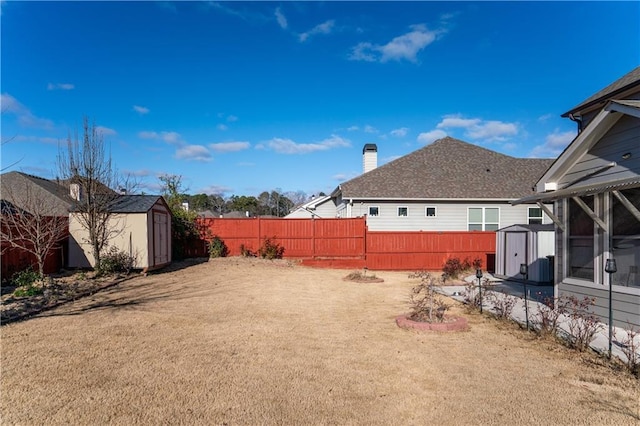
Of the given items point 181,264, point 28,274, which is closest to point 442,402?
point 28,274

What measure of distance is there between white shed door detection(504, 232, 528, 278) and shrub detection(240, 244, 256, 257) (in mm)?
10183

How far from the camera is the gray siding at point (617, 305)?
6062 mm

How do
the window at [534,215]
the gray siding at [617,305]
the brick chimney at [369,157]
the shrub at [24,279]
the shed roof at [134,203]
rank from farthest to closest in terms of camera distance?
the brick chimney at [369,157], the window at [534,215], the shed roof at [134,203], the shrub at [24,279], the gray siding at [617,305]

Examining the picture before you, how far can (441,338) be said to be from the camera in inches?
235

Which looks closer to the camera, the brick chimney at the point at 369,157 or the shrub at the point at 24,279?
the shrub at the point at 24,279

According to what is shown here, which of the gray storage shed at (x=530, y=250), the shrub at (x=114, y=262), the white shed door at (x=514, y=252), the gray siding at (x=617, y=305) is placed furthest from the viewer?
the shrub at (x=114, y=262)

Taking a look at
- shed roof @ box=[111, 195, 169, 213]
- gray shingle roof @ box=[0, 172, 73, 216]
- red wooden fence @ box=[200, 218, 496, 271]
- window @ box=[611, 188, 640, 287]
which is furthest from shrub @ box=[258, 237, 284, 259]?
gray shingle roof @ box=[0, 172, 73, 216]

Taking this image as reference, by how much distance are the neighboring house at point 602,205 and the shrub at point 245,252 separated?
12.0 meters

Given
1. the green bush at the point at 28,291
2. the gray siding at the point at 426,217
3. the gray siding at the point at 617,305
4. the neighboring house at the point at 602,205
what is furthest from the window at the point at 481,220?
the green bush at the point at 28,291

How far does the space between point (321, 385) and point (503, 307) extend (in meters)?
5.11

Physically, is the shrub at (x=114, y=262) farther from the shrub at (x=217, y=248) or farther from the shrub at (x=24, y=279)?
the shrub at (x=217, y=248)

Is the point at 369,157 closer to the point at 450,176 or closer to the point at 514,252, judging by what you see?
the point at 450,176

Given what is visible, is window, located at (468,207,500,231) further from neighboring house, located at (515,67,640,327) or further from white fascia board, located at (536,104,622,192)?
neighboring house, located at (515,67,640,327)

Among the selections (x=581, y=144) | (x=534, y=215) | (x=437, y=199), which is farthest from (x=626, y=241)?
Result: (x=534, y=215)
